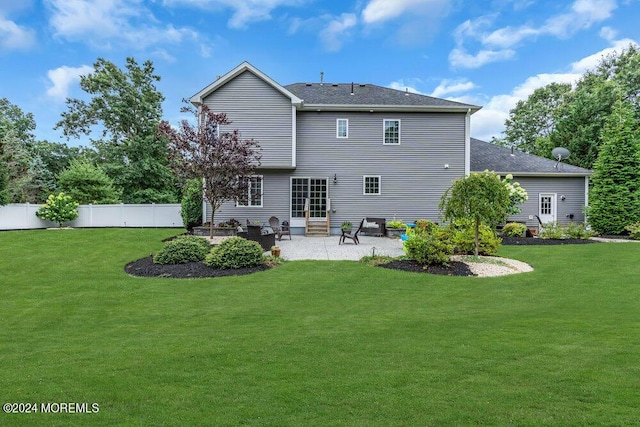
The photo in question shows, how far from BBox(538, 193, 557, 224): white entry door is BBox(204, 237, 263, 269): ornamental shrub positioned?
16759 mm

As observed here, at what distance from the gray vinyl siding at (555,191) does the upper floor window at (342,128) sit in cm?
962

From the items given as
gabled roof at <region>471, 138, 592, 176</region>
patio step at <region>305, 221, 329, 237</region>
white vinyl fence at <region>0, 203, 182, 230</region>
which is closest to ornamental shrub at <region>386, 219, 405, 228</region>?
patio step at <region>305, 221, 329, 237</region>

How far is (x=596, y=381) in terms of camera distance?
3285 mm

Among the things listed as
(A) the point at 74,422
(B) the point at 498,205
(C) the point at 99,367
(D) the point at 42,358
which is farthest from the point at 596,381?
(B) the point at 498,205

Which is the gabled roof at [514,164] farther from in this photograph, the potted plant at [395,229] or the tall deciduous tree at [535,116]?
the tall deciduous tree at [535,116]

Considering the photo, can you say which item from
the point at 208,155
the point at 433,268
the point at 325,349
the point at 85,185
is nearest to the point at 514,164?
the point at 433,268

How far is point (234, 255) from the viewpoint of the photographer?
10.0 metres

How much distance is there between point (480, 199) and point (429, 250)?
233cm

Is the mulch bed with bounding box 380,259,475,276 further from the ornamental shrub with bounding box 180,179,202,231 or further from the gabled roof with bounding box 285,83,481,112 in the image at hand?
the ornamental shrub with bounding box 180,179,202,231

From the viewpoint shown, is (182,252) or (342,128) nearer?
(182,252)

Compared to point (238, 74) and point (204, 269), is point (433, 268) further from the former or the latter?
point (238, 74)

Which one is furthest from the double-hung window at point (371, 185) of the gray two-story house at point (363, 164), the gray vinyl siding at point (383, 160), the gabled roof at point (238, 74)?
the gabled roof at point (238, 74)

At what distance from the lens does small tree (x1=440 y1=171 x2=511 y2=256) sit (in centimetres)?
1076

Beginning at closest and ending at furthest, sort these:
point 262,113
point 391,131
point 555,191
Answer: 1. point 262,113
2. point 391,131
3. point 555,191
